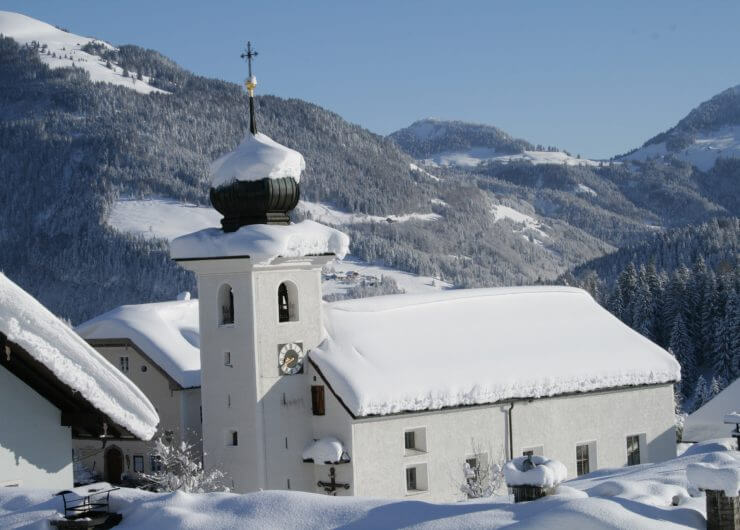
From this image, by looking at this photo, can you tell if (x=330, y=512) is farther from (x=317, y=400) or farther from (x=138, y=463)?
(x=138, y=463)

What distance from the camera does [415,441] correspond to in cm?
4253

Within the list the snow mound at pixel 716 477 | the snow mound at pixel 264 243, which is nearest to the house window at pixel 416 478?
the snow mound at pixel 264 243

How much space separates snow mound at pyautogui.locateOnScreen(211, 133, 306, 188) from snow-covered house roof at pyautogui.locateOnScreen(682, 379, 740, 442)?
17.7m

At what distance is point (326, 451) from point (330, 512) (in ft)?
95.6

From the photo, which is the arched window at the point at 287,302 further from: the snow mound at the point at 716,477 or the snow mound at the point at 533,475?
the snow mound at the point at 716,477

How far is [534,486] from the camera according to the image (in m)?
13.9

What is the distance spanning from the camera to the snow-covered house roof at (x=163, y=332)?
52.0 m

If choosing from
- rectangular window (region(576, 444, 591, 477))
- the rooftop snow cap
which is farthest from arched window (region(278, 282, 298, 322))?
rectangular window (region(576, 444, 591, 477))

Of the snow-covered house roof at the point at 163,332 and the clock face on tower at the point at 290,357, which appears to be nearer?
the clock face on tower at the point at 290,357

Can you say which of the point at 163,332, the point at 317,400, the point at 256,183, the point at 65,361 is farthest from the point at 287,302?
the point at 65,361

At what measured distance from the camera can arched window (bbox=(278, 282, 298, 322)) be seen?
141 feet

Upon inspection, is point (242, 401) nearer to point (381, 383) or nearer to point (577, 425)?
point (381, 383)

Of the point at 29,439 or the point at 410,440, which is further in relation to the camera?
the point at 410,440

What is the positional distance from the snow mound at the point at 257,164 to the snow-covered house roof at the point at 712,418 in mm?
17677
